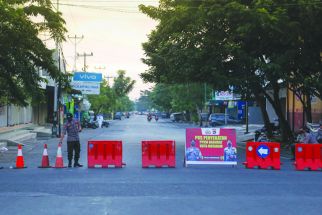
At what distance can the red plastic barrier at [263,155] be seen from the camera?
1678cm

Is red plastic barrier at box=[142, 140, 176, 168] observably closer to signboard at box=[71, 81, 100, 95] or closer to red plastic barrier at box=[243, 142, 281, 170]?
red plastic barrier at box=[243, 142, 281, 170]

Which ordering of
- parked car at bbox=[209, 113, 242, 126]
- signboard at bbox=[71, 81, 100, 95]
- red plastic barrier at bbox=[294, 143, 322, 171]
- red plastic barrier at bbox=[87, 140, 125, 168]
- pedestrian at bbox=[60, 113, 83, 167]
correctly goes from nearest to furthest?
red plastic barrier at bbox=[294, 143, 322, 171] < red plastic barrier at bbox=[87, 140, 125, 168] < pedestrian at bbox=[60, 113, 83, 167] < signboard at bbox=[71, 81, 100, 95] < parked car at bbox=[209, 113, 242, 126]

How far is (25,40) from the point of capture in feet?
61.1

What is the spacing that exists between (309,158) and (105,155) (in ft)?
20.3

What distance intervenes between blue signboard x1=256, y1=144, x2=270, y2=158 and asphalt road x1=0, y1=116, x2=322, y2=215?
0.71 metres

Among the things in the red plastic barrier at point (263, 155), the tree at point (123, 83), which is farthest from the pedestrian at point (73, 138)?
the tree at point (123, 83)

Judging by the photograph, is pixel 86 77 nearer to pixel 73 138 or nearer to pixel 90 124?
pixel 90 124

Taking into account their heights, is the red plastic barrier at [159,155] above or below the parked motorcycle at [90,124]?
below

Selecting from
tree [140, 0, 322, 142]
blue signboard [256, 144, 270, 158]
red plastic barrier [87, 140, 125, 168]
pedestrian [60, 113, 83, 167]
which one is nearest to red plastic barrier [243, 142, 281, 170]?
blue signboard [256, 144, 270, 158]

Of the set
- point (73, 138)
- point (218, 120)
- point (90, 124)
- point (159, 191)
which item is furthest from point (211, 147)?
point (218, 120)

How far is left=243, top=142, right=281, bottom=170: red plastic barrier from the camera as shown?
16.8 meters

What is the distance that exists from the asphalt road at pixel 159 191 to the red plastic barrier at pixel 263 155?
437 millimetres

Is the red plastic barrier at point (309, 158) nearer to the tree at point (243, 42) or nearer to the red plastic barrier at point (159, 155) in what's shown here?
the red plastic barrier at point (159, 155)

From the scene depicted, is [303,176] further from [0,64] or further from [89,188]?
[0,64]
